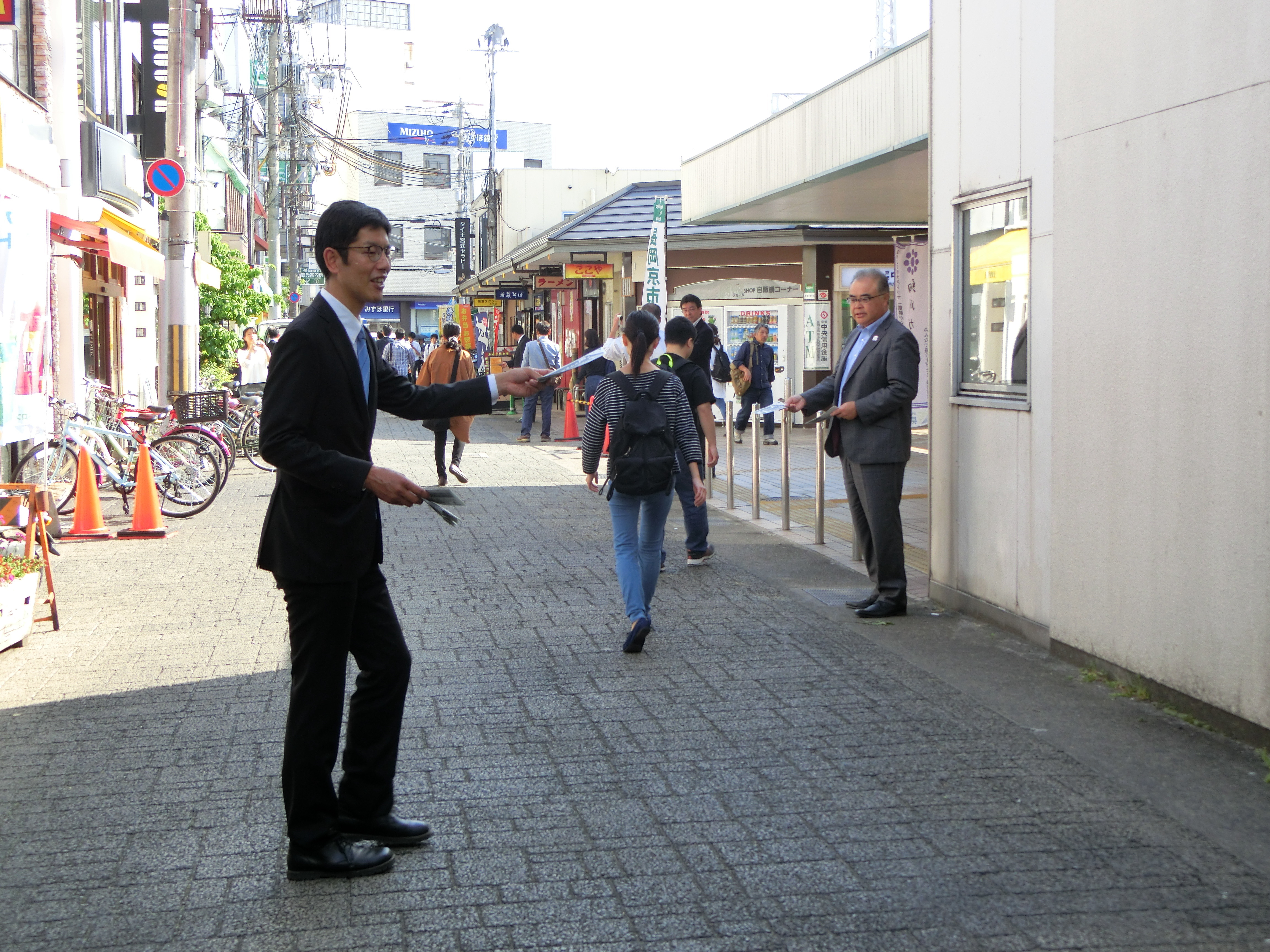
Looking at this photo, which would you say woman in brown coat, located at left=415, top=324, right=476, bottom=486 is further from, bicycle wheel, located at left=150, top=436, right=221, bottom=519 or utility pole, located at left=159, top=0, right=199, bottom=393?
utility pole, located at left=159, top=0, right=199, bottom=393

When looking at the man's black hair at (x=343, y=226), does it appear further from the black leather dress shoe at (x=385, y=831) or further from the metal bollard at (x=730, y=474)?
the metal bollard at (x=730, y=474)

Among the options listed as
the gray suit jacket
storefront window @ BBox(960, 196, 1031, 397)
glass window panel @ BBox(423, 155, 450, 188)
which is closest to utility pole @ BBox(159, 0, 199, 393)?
the gray suit jacket

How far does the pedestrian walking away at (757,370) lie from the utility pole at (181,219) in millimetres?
7865

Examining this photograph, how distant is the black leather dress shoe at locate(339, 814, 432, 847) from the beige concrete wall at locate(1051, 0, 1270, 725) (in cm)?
324

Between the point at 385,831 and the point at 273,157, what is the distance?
32634mm

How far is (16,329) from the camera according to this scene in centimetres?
898

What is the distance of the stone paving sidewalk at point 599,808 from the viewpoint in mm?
3615

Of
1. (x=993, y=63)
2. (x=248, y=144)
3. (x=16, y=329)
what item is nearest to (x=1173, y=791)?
(x=993, y=63)

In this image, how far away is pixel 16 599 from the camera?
22.8 ft

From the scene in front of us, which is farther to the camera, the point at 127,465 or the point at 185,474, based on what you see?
the point at 185,474

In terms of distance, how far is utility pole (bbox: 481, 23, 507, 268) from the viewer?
164 feet

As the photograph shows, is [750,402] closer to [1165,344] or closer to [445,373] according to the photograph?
[445,373]

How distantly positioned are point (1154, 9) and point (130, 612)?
6581 millimetres

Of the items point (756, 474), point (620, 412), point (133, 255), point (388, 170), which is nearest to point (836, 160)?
point (756, 474)
